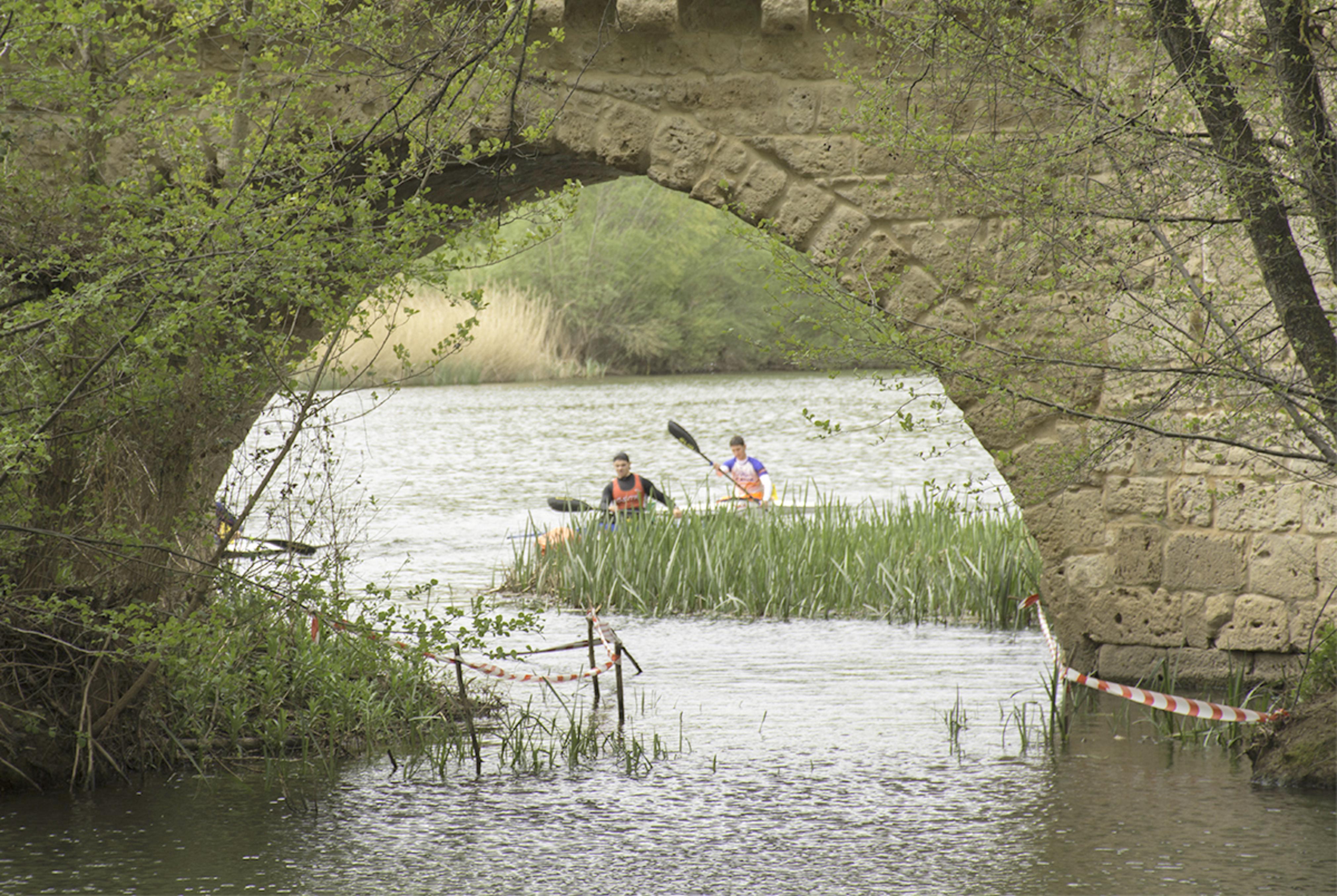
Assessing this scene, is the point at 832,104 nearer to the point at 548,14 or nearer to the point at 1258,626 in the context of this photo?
the point at 548,14

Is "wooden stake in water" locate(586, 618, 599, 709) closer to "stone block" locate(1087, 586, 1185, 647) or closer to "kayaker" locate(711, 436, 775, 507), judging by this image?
"stone block" locate(1087, 586, 1185, 647)

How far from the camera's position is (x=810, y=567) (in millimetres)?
9969

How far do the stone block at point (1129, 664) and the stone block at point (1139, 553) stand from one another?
31cm

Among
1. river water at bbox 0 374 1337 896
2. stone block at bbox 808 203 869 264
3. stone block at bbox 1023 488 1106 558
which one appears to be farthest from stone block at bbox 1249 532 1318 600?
stone block at bbox 808 203 869 264

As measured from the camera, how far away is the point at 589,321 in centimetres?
4659

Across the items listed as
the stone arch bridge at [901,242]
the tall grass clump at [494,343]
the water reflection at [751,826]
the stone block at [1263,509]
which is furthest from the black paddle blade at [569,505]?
the tall grass clump at [494,343]

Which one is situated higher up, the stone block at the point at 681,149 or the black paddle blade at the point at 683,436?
the stone block at the point at 681,149

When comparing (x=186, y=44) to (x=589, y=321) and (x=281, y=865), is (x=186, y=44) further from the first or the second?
(x=589, y=321)

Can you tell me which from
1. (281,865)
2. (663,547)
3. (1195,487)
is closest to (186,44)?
(281,865)

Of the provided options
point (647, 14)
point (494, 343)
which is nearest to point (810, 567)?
point (647, 14)

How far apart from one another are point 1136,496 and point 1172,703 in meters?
1.01

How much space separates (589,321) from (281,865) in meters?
42.3

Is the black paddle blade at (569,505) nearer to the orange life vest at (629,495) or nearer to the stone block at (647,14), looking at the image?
the orange life vest at (629,495)

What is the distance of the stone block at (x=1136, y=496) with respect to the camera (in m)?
6.79
